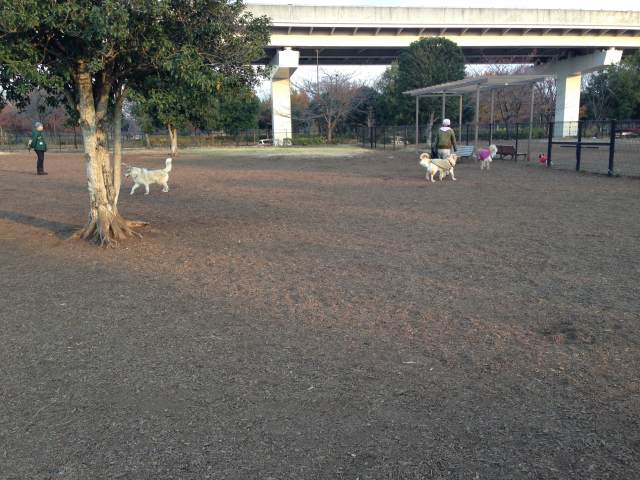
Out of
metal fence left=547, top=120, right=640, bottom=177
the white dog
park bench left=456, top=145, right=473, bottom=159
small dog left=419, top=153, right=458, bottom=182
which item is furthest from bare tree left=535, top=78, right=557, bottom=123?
the white dog

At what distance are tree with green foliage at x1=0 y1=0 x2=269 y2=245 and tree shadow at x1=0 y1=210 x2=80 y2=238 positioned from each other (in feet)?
2.74

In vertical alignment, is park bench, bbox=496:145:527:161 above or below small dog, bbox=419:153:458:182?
above

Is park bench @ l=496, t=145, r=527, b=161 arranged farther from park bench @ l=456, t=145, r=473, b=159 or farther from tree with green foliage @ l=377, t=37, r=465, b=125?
tree with green foliage @ l=377, t=37, r=465, b=125

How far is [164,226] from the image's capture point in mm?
9789

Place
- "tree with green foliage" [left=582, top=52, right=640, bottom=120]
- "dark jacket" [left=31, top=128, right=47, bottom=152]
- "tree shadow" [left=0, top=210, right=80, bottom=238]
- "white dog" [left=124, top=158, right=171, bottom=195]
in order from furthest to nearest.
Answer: "tree with green foliage" [left=582, top=52, right=640, bottom=120] < "dark jacket" [left=31, top=128, right=47, bottom=152] < "white dog" [left=124, top=158, right=171, bottom=195] < "tree shadow" [left=0, top=210, right=80, bottom=238]

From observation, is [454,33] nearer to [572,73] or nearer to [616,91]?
[572,73]

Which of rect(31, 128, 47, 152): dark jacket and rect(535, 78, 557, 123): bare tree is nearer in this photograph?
rect(31, 128, 47, 152): dark jacket

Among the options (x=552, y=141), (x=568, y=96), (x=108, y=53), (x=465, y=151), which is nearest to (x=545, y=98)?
(x=568, y=96)

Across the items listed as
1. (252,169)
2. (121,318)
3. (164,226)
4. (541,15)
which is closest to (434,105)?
(541,15)

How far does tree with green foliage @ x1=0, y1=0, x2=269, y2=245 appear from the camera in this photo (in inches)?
251

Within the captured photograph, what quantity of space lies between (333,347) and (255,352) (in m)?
0.63

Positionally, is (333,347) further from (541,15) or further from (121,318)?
(541,15)

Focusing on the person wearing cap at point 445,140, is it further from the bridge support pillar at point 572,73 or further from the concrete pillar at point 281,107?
the bridge support pillar at point 572,73

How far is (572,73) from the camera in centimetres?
4666
